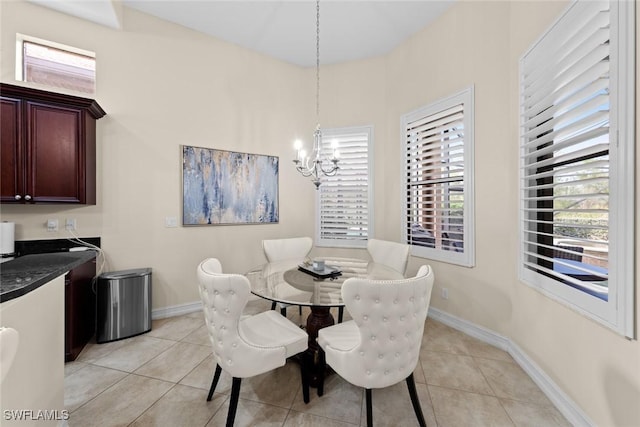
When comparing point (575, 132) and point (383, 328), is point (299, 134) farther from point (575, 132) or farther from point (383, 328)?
point (383, 328)

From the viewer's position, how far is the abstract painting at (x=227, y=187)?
3.24 metres

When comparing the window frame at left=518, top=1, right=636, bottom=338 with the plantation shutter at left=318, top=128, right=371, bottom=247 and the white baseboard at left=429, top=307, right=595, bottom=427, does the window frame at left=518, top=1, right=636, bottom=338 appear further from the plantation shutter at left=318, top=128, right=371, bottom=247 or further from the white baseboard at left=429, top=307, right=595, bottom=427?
the plantation shutter at left=318, top=128, right=371, bottom=247

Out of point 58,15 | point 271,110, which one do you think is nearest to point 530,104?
point 271,110

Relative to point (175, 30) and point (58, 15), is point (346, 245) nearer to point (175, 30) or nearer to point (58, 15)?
point (175, 30)

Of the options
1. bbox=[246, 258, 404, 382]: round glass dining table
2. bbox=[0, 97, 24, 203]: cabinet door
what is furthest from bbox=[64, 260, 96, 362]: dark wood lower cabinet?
bbox=[246, 258, 404, 382]: round glass dining table

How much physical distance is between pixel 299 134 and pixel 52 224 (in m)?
3.05

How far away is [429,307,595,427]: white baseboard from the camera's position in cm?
161

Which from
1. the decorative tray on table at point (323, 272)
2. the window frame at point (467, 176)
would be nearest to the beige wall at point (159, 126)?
the decorative tray on table at point (323, 272)

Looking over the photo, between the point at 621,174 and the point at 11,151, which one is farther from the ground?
the point at 11,151

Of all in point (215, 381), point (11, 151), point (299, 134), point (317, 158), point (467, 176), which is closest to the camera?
point (215, 381)

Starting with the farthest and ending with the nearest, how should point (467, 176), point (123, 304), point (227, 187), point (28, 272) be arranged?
point (227, 187)
point (467, 176)
point (123, 304)
point (28, 272)

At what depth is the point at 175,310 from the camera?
3.17 metres

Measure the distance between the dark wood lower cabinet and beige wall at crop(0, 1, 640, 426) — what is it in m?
0.40

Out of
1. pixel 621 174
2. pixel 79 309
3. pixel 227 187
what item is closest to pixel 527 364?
pixel 621 174
